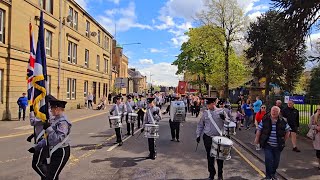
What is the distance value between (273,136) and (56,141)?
455 cm

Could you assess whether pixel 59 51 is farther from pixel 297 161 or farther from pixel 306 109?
pixel 297 161

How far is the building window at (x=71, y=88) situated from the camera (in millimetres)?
36531

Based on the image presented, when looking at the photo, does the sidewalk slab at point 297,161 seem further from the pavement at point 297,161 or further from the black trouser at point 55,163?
the black trouser at point 55,163

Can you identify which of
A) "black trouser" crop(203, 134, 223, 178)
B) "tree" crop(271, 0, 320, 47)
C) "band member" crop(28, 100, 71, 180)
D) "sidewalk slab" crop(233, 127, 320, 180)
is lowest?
"sidewalk slab" crop(233, 127, 320, 180)

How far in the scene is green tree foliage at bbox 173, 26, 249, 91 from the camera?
4709cm

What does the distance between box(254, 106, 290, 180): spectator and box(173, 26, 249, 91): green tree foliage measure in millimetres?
39026

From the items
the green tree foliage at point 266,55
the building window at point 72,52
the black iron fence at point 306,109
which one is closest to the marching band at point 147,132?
the black iron fence at point 306,109

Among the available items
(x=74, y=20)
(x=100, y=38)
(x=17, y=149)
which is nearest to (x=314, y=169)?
(x=17, y=149)

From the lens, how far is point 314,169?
31.5 ft

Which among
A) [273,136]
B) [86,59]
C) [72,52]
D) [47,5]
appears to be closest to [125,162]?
[273,136]

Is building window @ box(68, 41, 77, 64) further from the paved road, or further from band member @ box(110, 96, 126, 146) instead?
band member @ box(110, 96, 126, 146)

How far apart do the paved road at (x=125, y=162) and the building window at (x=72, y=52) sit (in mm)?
23375

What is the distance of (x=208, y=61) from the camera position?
59.3 meters

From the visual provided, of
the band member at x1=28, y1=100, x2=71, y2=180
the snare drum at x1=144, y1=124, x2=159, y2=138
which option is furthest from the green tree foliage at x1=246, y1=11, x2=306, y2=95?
the band member at x1=28, y1=100, x2=71, y2=180
